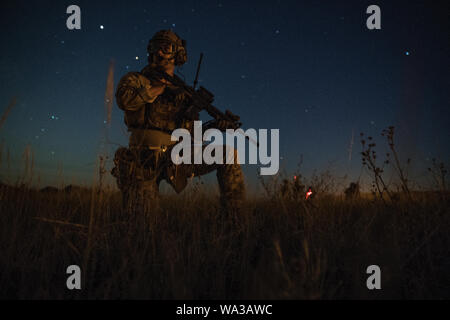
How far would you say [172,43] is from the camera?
129 inches

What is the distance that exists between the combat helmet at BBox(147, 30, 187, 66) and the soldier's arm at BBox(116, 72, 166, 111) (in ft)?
2.08

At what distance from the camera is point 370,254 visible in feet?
3.73

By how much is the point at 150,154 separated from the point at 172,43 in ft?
5.61

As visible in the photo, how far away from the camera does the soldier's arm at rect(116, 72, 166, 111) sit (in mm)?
2805

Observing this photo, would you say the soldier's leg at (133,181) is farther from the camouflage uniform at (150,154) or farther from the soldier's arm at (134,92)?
the soldier's arm at (134,92)

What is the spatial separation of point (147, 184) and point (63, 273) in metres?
1.52

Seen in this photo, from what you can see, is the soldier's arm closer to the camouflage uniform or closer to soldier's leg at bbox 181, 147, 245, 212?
the camouflage uniform

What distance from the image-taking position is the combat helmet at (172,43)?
3.23 m

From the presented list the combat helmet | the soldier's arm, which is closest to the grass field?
the soldier's arm

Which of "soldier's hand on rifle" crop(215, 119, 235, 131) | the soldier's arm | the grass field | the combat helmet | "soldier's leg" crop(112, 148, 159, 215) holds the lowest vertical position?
the grass field

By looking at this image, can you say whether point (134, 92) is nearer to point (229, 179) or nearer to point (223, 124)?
point (223, 124)

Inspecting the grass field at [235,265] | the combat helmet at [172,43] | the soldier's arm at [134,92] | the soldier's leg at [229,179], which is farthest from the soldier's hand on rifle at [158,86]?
the grass field at [235,265]

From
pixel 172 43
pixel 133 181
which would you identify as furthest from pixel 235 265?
pixel 172 43
